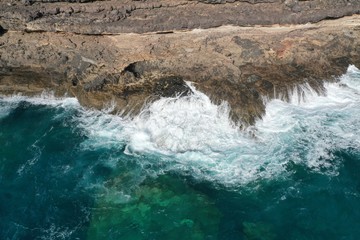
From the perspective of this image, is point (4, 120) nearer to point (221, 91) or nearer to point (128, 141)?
point (128, 141)

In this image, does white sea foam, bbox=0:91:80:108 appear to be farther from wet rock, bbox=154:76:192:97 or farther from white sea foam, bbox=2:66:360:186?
wet rock, bbox=154:76:192:97

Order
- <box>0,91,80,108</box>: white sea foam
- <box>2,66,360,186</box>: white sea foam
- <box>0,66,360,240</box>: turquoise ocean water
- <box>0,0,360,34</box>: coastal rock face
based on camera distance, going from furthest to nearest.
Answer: <box>0,91,80,108</box>: white sea foam
<box>0,0,360,34</box>: coastal rock face
<box>2,66,360,186</box>: white sea foam
<box>0,66,360,240</box>: turquoise ocean water

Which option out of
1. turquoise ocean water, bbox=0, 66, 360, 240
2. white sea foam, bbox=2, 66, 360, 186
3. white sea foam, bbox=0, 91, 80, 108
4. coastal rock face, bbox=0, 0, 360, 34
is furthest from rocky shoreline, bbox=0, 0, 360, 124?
Result: turquoise ocean water, bbox=0, 66, 360, 240

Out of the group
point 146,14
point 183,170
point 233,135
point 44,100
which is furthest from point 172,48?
point 44,100

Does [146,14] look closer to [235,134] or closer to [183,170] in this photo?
[235,134]

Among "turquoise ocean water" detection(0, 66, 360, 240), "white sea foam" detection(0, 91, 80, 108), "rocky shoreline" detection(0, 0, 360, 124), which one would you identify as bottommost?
"turquoise ocean water" detection(0, 66, 360, 240)

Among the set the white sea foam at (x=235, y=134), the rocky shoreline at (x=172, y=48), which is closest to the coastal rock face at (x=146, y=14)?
the rocky shoreline at (x=172, y=48)
